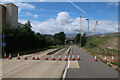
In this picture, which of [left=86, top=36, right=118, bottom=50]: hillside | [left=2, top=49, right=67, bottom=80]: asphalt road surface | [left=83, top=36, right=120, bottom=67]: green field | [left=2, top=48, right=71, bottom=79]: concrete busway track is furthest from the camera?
[left=86, top=36, right=118, bottom=50]: hillside

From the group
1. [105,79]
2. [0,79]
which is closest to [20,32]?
[0,79]

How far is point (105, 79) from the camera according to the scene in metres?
6.64

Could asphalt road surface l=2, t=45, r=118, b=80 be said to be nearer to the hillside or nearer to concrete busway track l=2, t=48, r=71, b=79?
concrete busway track l=2, t=48, r=71, b=79

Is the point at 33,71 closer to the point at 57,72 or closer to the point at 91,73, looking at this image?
the point at 57,72

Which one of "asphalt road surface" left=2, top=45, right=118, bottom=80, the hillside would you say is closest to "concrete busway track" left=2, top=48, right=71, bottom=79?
"asphalt road surface" left=2, top=45, right=118, bottom=80

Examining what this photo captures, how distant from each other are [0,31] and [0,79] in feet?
53.5

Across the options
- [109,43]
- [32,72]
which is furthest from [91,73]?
[109,43]

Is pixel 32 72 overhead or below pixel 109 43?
below

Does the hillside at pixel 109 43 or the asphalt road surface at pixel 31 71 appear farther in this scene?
the hillside at pixel 109 43

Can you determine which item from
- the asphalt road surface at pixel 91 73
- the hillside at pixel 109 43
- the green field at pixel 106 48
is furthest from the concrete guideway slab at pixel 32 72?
the hillside at pixel 109 43

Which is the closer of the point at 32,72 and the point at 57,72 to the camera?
the point at 32,72

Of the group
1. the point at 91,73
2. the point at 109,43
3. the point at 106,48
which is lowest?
the point at 91,73

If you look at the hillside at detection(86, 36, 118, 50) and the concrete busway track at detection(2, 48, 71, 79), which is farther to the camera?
the hillside at detection(86, 36, 118, 50)

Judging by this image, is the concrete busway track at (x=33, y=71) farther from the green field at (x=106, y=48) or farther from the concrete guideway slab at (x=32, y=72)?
the green field at (x=106, y=48)
